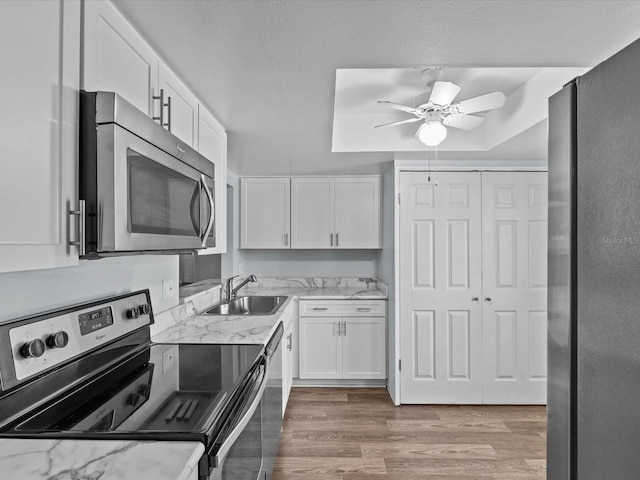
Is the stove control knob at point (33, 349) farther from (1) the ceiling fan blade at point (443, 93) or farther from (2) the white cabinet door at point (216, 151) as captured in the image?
(1) the ceiling fan blade at point (443, 93)

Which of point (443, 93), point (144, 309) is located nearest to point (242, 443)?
point (144, 309)

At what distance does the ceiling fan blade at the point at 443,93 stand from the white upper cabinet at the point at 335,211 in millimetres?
1924

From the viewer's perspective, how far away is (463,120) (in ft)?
8.78

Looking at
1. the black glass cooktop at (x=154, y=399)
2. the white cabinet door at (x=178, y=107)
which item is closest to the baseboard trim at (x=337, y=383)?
the black glass cooktop at (x=154, y=399)

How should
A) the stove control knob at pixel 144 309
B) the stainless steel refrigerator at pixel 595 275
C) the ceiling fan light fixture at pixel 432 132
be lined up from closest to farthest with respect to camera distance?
the stainless steel refrigerator at pixel 595 275 → the stove control knob at pixel 144 309 → the ceiling fan light fixture at pixel 432 132

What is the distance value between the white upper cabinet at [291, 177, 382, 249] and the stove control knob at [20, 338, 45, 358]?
3.17 m

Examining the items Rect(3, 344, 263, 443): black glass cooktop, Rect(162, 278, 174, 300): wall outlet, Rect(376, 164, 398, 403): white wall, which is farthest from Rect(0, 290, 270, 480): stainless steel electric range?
Rect(376, 164, 398, 403): white wall

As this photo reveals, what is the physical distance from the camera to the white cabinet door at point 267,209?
14.2 feet

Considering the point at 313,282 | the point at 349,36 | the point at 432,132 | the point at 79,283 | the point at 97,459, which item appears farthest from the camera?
the point at 313,282

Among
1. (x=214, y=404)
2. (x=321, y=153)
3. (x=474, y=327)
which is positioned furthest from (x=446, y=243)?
(x=214, y=404)

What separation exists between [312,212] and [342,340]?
127cm

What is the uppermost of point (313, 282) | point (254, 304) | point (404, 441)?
point (313, 282)

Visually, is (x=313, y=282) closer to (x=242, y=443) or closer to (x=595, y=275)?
(x=242, y=443)

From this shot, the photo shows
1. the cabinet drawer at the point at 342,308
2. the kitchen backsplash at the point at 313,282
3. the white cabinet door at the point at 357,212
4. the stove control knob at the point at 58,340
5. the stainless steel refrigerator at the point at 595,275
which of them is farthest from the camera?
the kitchen backsplash at the point at 313,282
